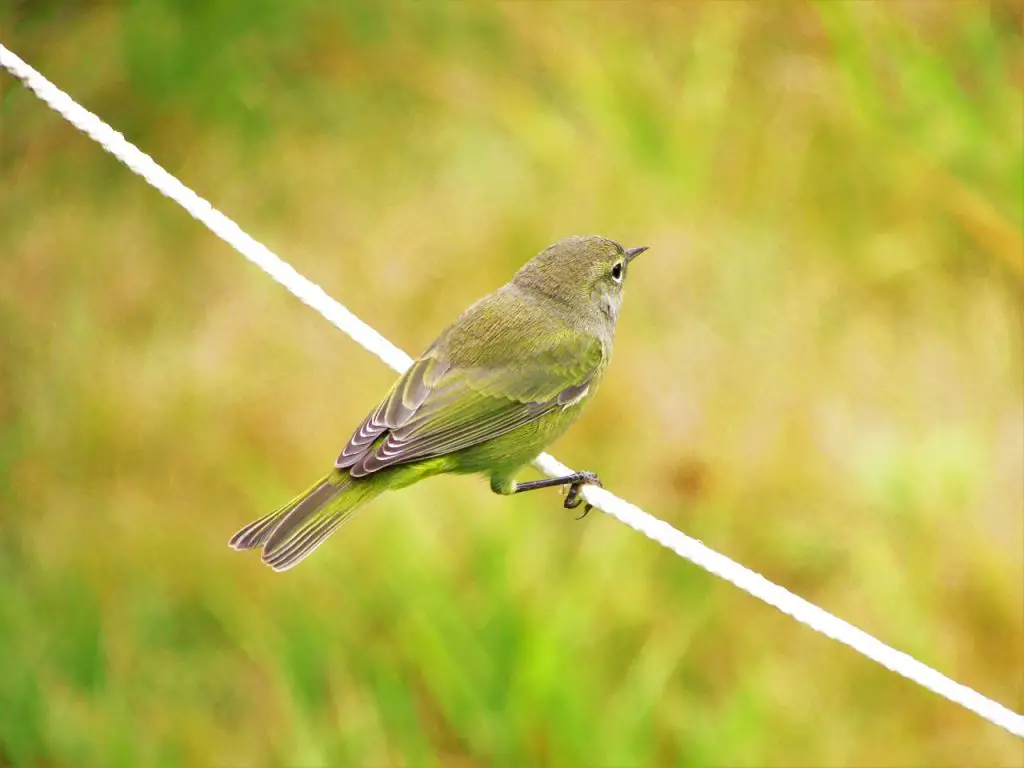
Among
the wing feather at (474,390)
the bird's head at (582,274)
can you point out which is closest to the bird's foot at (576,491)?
the wing feather at (474,390)

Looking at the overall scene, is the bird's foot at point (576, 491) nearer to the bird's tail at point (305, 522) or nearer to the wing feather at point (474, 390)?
the wing feather at point (474, 390)

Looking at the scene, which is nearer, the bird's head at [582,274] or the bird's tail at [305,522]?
the bird's tail at [305,522]

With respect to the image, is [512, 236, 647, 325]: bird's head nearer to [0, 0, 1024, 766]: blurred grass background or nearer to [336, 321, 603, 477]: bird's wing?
[336, 321, 603, 477]: bird's wing

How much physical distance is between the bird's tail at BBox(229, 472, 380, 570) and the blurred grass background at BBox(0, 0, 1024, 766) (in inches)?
20.6

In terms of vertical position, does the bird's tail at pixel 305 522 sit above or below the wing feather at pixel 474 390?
below

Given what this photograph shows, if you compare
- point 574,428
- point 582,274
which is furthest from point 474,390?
point 574,428

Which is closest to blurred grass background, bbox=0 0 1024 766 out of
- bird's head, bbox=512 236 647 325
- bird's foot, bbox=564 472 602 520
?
bird's foot, bbox=564 472 602 520

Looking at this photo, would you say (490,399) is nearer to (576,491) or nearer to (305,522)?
(576,491)

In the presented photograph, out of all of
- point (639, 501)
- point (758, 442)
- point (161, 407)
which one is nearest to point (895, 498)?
point (758, 442)

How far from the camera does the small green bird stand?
9.99 feet

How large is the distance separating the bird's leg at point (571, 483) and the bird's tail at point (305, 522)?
1.43 feet

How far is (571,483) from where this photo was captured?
339 centimetres

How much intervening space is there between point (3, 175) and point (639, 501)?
2851mm

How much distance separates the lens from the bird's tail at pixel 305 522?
291cm
